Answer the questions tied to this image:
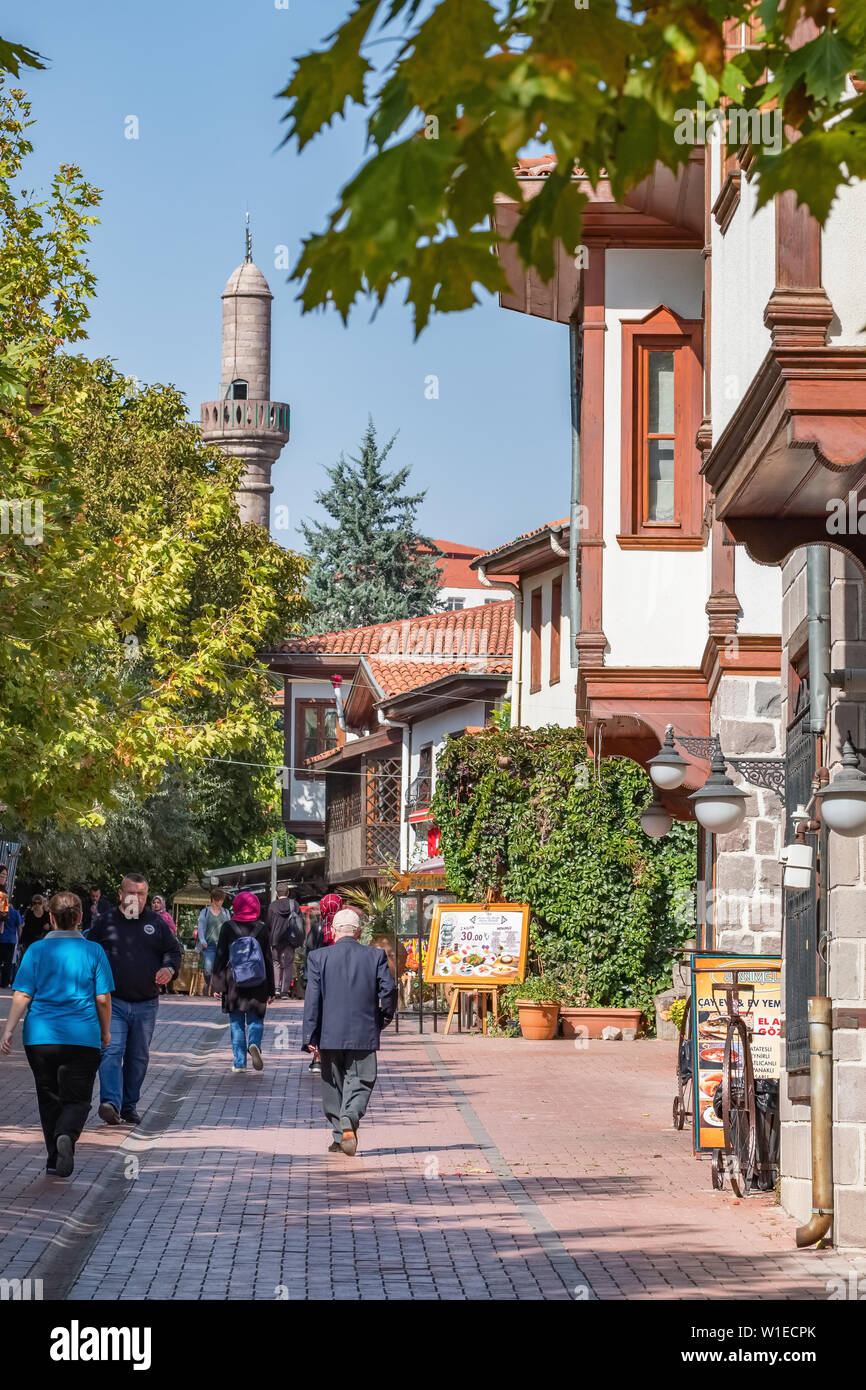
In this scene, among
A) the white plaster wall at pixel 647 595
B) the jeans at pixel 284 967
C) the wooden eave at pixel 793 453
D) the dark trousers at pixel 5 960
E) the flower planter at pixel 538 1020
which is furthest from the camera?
the jeans at pixel 284 967

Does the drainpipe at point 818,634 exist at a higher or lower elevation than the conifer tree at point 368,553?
lower

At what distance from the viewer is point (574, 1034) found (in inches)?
1062

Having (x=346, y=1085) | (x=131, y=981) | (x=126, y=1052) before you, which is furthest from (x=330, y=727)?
(x=346, y=1085)

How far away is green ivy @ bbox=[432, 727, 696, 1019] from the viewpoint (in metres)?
27.5

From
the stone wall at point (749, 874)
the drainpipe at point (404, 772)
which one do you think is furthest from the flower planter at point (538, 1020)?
the drainpipe at point (404, 772)

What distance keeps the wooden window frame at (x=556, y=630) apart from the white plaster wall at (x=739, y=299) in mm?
23222

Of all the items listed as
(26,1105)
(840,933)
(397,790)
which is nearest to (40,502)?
(26,1105)

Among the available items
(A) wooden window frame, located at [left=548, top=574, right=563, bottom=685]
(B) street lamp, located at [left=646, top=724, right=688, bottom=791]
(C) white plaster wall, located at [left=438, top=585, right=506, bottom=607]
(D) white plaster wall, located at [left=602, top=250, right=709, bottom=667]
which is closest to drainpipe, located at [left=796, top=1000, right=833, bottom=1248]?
(B) street lamp, located at [left=646, top=724, right=688, bottom=791]

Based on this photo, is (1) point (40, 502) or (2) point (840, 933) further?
(1) point (40, 502)

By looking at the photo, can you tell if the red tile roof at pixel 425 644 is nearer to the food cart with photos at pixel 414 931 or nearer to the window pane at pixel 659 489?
the food cart with photos at pixel 414 931

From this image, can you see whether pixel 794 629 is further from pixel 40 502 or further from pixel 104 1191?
pixel 40 502

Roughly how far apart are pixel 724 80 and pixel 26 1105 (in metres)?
13.8

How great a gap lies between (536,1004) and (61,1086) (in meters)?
15.0

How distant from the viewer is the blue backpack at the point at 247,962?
18.8 m
